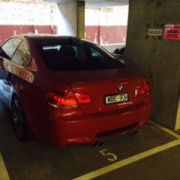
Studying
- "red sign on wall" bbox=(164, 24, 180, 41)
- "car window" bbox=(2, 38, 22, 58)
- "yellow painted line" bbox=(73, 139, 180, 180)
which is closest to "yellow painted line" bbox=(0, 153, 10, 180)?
"yellow painted line" bbox=(73, 139, 180, 180)

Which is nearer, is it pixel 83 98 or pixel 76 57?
pixel 83 98

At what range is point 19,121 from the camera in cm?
345

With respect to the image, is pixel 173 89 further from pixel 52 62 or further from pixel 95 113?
pixel 52 62

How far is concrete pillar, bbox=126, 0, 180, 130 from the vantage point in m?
3.85

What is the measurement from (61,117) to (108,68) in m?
1.12

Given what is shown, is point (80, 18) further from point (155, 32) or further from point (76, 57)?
point (76, 57)

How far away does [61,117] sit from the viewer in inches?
103

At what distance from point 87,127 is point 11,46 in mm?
2220

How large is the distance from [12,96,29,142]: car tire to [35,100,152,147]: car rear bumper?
0.46m

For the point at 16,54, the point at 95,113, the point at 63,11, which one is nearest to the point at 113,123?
the point at 95,113

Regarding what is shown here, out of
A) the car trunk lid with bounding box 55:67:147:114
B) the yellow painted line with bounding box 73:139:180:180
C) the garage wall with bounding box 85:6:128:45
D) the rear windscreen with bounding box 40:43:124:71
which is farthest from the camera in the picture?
the garage wall with bounding box 85:6:128:45

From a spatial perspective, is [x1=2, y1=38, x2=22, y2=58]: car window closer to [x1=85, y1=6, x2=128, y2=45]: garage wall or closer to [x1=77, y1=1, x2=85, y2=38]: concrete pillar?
[x1=77, y1=1, x2=85, y2=38]: concrete pillar

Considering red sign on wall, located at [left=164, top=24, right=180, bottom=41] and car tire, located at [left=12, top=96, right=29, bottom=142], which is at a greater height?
red sign on wall, located at [left=164, top=24, right=180, bottom=41]

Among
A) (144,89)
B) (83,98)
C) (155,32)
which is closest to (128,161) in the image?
(144,89)
